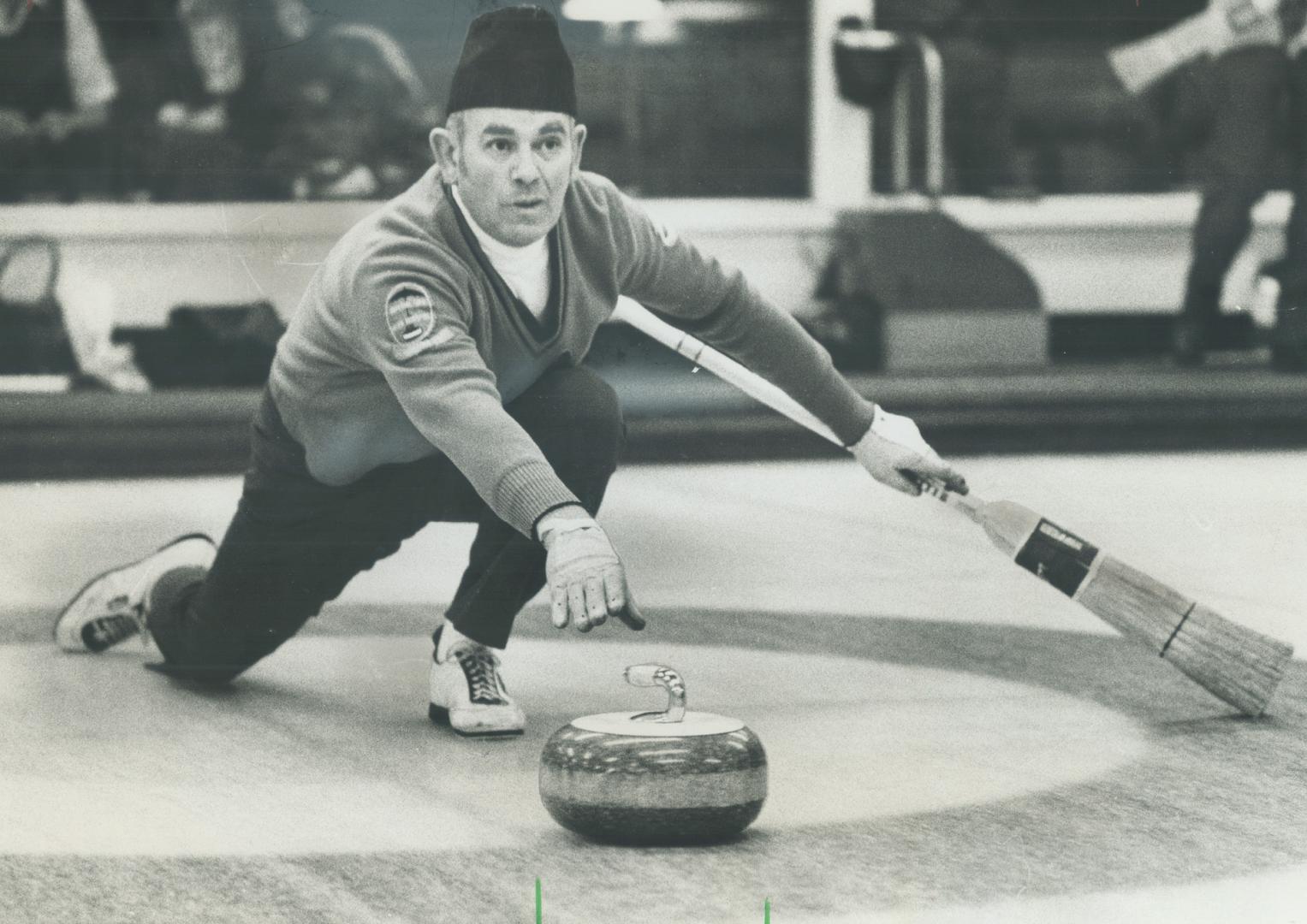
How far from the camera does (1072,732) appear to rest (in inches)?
93.9

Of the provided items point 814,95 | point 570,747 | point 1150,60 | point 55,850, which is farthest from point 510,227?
point 1150,60

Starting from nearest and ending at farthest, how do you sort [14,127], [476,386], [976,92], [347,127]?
1. [476,386]
2. [347,127]
3. [14,127]
4. [976,92]

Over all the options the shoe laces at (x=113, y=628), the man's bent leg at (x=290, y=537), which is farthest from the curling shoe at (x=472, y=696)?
the shoe laces at (x=113, y=628)

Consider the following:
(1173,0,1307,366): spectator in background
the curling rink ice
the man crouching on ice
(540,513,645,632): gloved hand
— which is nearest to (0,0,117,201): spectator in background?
the curling rink ice

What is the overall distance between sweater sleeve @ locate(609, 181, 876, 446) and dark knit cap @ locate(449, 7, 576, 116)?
0.85 ft

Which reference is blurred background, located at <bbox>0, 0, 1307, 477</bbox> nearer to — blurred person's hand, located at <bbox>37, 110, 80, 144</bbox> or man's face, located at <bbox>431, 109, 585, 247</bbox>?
blurred person's hand, located at <bbox>37, 110, 80, 144</bbox>

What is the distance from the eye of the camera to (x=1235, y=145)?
6027 millimetres

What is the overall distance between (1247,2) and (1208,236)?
2.31 ft

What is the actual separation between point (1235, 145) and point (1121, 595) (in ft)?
12.7

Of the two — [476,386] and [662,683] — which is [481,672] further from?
[662,683]

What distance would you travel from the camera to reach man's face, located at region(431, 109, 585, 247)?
85.9 inches

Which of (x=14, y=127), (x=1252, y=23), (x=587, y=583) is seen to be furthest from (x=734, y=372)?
(x=1252, y=23)

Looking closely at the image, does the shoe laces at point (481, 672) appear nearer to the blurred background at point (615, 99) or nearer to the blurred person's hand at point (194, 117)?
the blurred background at point (615, 99)

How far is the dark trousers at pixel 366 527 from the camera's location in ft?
7.86
